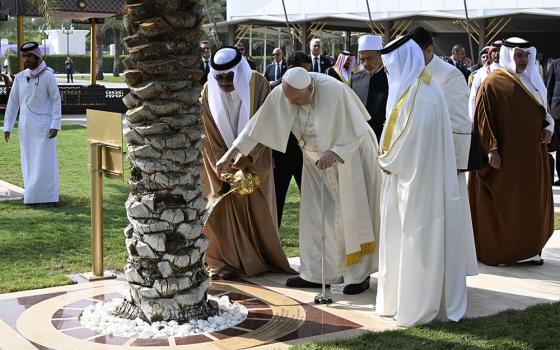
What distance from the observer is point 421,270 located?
5.73 meters

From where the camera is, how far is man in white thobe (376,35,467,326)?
Answer: 5.73 metres

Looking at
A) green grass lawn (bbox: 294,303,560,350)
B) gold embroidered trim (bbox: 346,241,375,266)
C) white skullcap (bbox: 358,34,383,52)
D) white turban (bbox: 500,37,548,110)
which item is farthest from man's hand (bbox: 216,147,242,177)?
white turban (bbox: 500,37,548,110)

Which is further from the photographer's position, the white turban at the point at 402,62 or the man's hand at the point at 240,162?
the man's hand at the point at 240,162

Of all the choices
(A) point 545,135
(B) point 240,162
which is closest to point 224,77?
(B) point 240,162

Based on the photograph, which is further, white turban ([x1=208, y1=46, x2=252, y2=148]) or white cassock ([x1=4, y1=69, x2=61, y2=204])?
white cassock ([x1=4, y1=69, x2=61, y2=204])

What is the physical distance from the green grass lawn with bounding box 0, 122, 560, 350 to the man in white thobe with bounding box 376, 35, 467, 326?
202 millimetres

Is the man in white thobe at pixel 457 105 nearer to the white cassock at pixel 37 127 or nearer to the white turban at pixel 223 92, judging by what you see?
the white turban at pixel 223 92

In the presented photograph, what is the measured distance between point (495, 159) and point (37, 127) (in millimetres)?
5754

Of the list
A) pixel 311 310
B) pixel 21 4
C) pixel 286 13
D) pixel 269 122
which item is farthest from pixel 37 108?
pixel 286 13

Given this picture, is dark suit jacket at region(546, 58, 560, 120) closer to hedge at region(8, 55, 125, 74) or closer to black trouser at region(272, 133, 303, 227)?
black trouser at region(272, 133, 303, 227)

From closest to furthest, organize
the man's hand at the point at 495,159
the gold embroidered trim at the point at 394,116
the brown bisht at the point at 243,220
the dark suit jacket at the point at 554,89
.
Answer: the gold embroidered trim at the point at 394,116
the brown bisht at the point at 243,220
the man's hand at the point at 495,159
the dark suit jacket at the point at 554,89

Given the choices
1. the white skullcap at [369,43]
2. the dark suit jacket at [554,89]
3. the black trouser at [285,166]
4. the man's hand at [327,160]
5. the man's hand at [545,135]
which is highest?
the white skullcap at [369,43]

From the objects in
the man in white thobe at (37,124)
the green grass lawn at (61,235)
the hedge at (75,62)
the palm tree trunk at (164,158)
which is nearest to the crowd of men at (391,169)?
the palm tree trunk at (164,158)

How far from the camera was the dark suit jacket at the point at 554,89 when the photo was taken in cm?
1292
